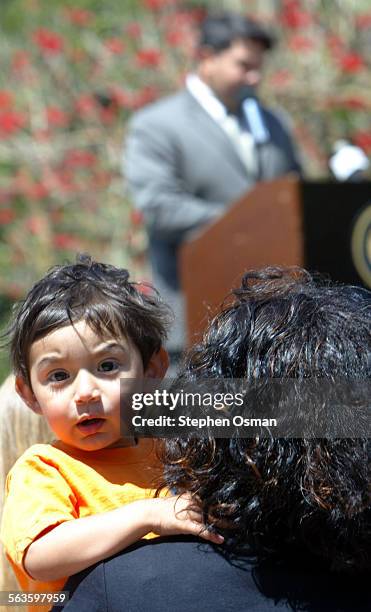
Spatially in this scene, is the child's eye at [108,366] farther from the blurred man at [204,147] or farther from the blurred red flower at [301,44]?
the blurred red flower at [301,44]

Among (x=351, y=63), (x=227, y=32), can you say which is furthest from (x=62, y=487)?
(x=351, y=63)

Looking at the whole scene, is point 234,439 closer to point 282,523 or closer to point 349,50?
point 282,523

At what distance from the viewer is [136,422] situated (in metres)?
1.61

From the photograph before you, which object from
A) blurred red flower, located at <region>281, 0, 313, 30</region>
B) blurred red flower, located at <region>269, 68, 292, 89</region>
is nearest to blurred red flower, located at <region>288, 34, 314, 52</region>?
blurred red flower, located at <region>281, 0, 313, 30</region>

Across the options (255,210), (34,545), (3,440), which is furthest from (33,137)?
(34,545)

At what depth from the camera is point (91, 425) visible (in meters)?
1.67

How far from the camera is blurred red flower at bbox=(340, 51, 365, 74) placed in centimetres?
768

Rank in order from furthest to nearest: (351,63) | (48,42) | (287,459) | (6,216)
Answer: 1. (6,216)
2. (48,42)
3. (351,63)
4. (287,459)

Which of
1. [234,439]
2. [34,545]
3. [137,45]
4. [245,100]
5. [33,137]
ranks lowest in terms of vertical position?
[34,545]

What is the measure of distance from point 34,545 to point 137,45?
7.04 m

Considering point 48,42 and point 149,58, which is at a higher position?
point 48,42

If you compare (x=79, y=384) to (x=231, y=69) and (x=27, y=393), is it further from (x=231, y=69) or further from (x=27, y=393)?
(x=231, y=69)

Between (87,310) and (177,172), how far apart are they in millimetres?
3011

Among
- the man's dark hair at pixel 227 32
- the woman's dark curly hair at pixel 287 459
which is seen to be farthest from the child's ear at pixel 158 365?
the man's dark hair at pixel 227 32
